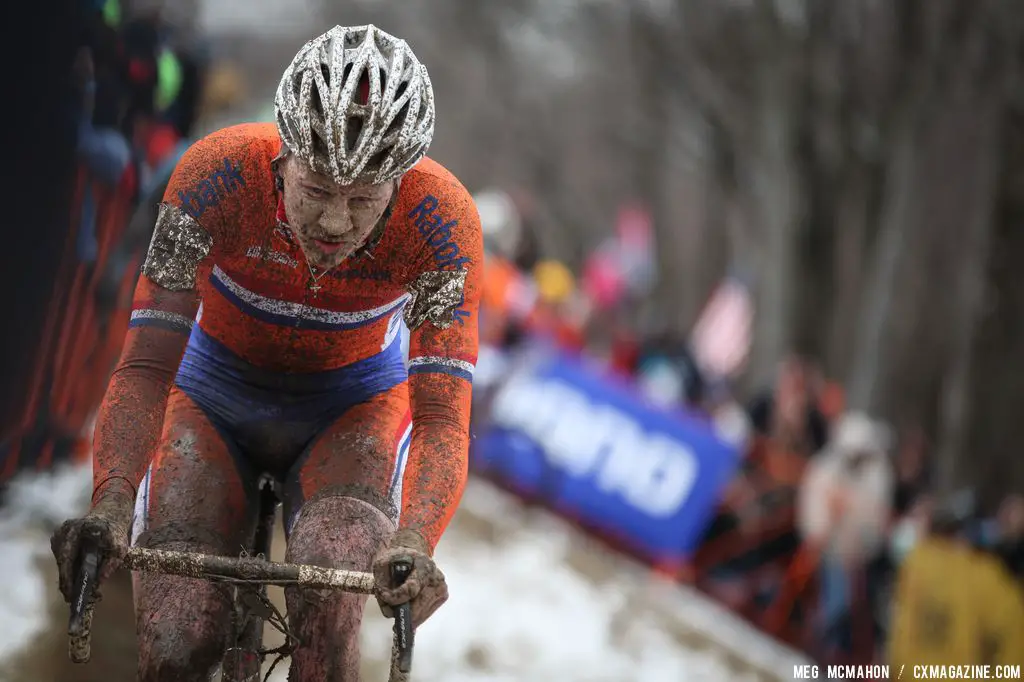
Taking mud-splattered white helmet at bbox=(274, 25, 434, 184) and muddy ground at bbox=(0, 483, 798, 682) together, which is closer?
mud-splattered white helmet at bbox=(274, 25, 434, 184)

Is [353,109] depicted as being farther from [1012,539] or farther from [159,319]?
[1012,539]

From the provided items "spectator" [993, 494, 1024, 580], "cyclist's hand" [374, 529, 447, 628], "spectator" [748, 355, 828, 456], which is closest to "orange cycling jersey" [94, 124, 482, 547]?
"cyclist's hand" [374, 529, 447, 628]

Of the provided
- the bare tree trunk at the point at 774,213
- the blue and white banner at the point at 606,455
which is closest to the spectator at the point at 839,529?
the blue and white banner at the point at 606,455

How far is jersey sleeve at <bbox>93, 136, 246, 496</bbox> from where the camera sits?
3.49 m

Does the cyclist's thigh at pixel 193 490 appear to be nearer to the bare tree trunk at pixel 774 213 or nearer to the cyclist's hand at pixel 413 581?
the cyclist's hand at pixel 413 581

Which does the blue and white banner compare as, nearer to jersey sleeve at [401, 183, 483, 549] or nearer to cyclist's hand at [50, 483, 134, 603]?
jersey sleeve at [401, 183, 483, 549]

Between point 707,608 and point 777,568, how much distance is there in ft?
2.23

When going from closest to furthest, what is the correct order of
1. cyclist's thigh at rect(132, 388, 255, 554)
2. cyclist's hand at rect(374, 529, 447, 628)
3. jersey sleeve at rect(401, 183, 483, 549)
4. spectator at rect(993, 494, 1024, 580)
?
cyclist's hand at rect(374, 529, 447, 628) < cyclist's thigh at rect(132, 388, 255, 554) < jersey sleeve at rect(401, 183, 483, 549) < spectator at rect(993, 494, 1024, 580)

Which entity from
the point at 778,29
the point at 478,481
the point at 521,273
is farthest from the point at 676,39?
the point at 478,481

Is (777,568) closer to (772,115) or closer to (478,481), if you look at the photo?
(478,481)

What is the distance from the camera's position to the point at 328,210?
3520 millimetres

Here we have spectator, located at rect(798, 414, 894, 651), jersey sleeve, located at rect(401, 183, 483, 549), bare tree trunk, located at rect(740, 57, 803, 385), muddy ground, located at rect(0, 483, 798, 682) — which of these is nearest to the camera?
jersey sleeve, located at rect(401, 183, 483, 549)

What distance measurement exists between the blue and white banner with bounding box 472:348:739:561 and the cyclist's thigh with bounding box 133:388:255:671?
21.6 ft

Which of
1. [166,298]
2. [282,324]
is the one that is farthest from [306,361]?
[166,298]
